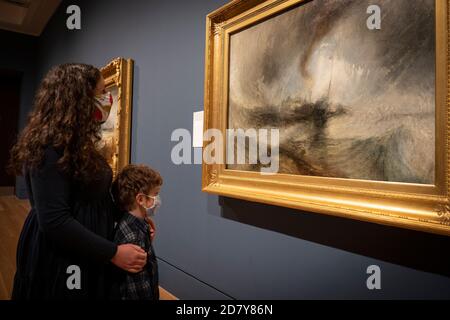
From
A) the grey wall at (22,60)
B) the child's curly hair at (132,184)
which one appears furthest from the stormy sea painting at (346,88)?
the grey wall at (22,60)

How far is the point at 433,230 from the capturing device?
0.83 m

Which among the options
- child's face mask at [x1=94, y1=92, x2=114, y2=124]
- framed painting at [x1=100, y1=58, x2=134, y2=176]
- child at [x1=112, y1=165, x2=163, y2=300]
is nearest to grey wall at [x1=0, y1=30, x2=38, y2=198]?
framed painting at [x1=100, y1=58, x2=134, y2=176]

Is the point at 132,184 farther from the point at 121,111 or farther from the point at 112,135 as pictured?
the point at 112,135

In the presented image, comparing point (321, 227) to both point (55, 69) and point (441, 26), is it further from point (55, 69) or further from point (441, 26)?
point (55, 69)

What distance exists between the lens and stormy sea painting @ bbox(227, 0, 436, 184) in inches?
34.8

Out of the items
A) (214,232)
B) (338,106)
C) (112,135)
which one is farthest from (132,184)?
(112,135)

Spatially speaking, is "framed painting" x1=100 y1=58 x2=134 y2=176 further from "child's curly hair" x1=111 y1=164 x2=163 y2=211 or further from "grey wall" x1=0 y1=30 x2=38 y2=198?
"grey wall" x1=0 y1=30 x2=38 y2=198

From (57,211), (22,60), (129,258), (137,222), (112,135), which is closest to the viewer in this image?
(57,211)

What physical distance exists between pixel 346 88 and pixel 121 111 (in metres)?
1.87

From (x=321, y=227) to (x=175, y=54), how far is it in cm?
140

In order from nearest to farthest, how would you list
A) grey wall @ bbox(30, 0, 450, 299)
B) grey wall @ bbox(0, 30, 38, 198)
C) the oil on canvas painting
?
1. grey wall @ bbox(30, 0, 450, 299)
2. the oil on canvas painting
3. grey wall @ bbox(0, 30, 38, 198)

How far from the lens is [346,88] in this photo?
106 centimetres

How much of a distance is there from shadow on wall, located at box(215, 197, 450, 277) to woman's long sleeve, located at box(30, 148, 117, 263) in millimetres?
697
